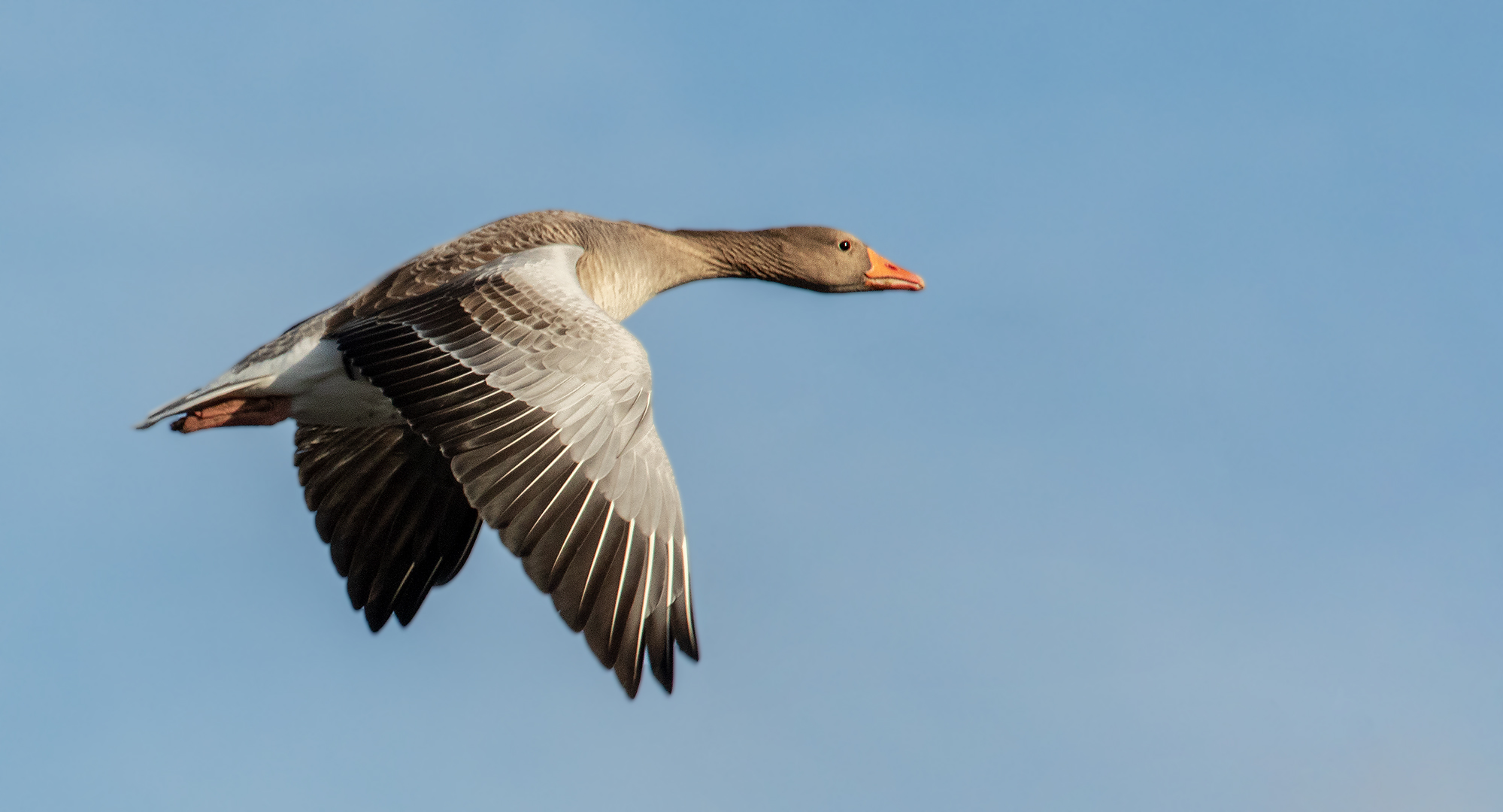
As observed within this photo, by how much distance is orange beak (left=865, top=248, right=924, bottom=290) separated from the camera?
1394 centimetres

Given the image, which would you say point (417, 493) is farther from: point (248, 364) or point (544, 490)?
point (544, 490)

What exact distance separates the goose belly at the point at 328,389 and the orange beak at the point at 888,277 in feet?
17.1

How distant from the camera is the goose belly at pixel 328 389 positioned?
10.2m

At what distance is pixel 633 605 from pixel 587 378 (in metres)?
1.43

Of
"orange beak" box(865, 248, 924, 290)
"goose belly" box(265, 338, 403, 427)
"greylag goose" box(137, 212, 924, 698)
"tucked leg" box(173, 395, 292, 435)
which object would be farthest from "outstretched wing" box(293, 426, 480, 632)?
"orange beak" box(865, 248, 924, 290)

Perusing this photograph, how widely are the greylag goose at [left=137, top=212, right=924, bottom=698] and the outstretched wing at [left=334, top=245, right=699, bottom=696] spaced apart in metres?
0.01

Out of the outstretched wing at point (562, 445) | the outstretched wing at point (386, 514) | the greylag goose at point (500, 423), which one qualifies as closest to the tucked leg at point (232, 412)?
the greylag goose at point (500, 423)

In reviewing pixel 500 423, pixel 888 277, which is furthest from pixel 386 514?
pixel 888 277

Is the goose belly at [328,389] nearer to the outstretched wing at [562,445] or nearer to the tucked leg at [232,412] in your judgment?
the tucked leg at [232,412]

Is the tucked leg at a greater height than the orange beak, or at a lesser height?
lesser

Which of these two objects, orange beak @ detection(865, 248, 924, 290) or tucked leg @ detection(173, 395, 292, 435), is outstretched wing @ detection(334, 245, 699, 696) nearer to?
tucked leg @ detection(173, 395, 292, 435)

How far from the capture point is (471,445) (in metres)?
8.19

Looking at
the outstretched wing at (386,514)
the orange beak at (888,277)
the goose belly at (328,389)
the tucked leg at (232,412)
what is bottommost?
the outstretched wing at (386,514)

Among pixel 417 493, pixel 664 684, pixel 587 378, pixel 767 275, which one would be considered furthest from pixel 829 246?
pixel 664 684
